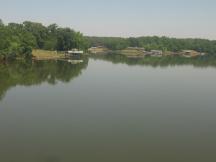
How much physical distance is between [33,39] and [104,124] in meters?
48.1

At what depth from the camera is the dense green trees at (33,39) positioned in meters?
48.6

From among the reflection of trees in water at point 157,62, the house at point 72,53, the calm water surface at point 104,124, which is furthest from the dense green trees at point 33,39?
the calm water surface at point 104,124

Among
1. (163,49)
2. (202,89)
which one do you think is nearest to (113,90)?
(202,89)

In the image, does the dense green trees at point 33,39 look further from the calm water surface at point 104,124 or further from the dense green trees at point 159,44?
the dense green trees at point 159,44

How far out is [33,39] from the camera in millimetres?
60938

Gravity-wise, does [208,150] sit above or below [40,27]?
below

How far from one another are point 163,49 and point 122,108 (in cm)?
10264

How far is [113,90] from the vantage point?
27781 millimetres

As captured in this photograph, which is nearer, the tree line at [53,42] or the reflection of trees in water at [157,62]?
the tree line at [53,42]

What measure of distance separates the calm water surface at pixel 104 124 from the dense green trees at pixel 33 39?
71.4ft

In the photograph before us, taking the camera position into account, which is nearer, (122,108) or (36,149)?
(36,149)

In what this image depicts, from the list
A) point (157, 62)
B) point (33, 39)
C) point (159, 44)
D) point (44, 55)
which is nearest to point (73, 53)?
point (44, 55)

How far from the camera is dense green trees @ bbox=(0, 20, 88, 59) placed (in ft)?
159

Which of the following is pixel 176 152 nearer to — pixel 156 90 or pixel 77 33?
pixel 156 90
